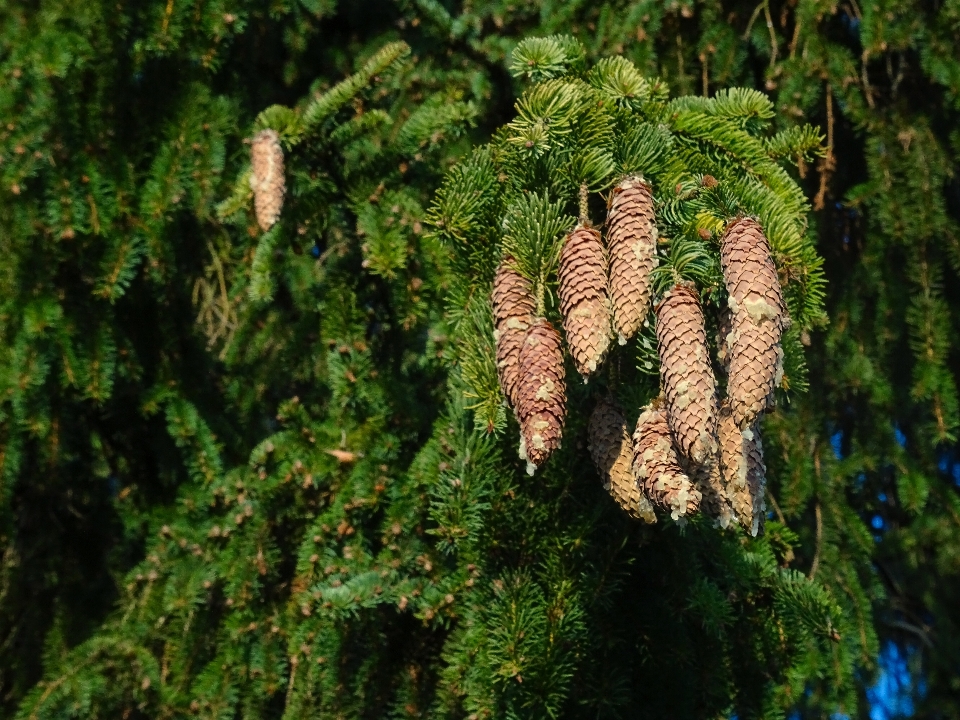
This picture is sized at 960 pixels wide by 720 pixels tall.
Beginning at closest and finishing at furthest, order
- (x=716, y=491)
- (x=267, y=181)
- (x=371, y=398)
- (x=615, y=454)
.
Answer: (x=716, y=491) → (x=615, y=454) → (x=267, y=181) → (x=371, y=398)

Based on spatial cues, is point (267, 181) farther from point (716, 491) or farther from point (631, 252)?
point (716, 491)

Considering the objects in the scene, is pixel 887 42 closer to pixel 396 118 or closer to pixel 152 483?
pixel 396 118

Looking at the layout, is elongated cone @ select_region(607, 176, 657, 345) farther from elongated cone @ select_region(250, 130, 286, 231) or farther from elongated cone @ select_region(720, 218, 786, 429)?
elongated cone @ select_region(250, 130, 286, 231)

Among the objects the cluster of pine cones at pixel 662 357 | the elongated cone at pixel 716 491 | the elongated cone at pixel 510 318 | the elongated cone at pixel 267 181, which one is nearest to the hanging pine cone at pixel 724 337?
the cluster of pine cones at pixel 662 357

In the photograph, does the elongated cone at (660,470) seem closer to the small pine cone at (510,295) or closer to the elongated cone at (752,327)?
the elongated cone at (752,327)

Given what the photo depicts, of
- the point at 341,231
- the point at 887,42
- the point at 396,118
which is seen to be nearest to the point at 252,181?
the point at 341,231

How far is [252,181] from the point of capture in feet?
5.93

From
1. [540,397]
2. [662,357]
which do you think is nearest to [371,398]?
[540,397]

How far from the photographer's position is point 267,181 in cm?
179

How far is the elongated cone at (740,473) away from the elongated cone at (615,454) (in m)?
0.10

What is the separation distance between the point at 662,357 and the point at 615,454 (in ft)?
0.75

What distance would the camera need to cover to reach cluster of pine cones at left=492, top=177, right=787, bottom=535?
103cm

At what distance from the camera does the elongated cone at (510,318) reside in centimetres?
119

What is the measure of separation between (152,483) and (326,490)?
798mm
